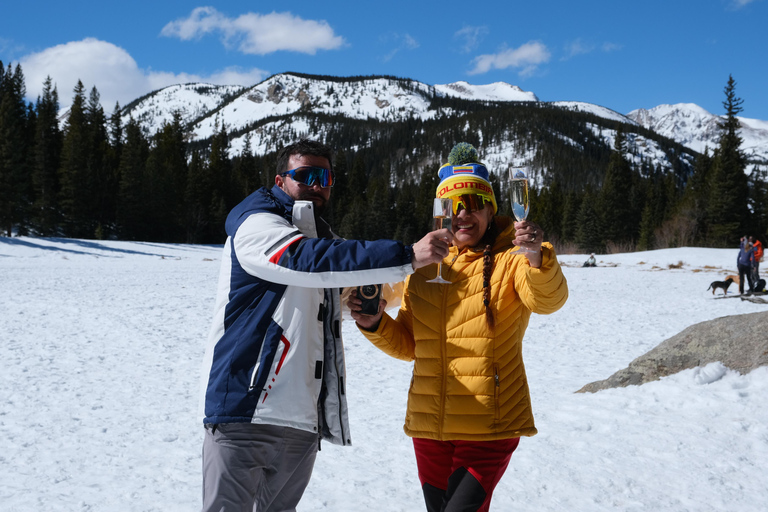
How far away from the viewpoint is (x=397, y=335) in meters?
2.56

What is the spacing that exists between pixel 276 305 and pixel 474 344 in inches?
32.4

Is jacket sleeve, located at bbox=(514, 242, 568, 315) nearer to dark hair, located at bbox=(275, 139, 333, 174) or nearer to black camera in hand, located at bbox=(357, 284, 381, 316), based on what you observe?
black camera in hand, located at bbox=(357, 284, 381, 316)

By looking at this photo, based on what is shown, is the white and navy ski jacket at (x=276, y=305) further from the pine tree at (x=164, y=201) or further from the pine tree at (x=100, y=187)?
the pine tree at (x=164, y=201)

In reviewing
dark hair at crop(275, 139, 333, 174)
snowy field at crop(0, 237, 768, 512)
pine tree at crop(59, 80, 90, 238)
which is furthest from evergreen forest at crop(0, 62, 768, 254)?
dark hair at crop(275, 139, 333, 174)

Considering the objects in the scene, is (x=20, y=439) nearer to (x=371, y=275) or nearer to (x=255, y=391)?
(x=255, y=391)

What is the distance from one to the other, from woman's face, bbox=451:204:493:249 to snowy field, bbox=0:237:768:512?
2.06 metres

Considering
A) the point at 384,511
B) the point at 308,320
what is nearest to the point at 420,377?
the point at 308,320

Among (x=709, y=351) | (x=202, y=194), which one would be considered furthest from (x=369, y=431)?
(x=202, y=194)

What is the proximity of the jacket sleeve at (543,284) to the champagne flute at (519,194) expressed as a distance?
120mm

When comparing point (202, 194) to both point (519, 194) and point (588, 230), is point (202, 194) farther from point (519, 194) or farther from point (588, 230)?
point (519, 194)

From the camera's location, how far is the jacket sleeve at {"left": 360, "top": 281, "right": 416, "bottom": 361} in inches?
97.9

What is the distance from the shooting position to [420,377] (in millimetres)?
2395

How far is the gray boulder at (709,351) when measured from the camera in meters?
5.45

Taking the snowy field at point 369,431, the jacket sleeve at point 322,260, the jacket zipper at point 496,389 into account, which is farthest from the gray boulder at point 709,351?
the jacket sleeve at point 322,260
